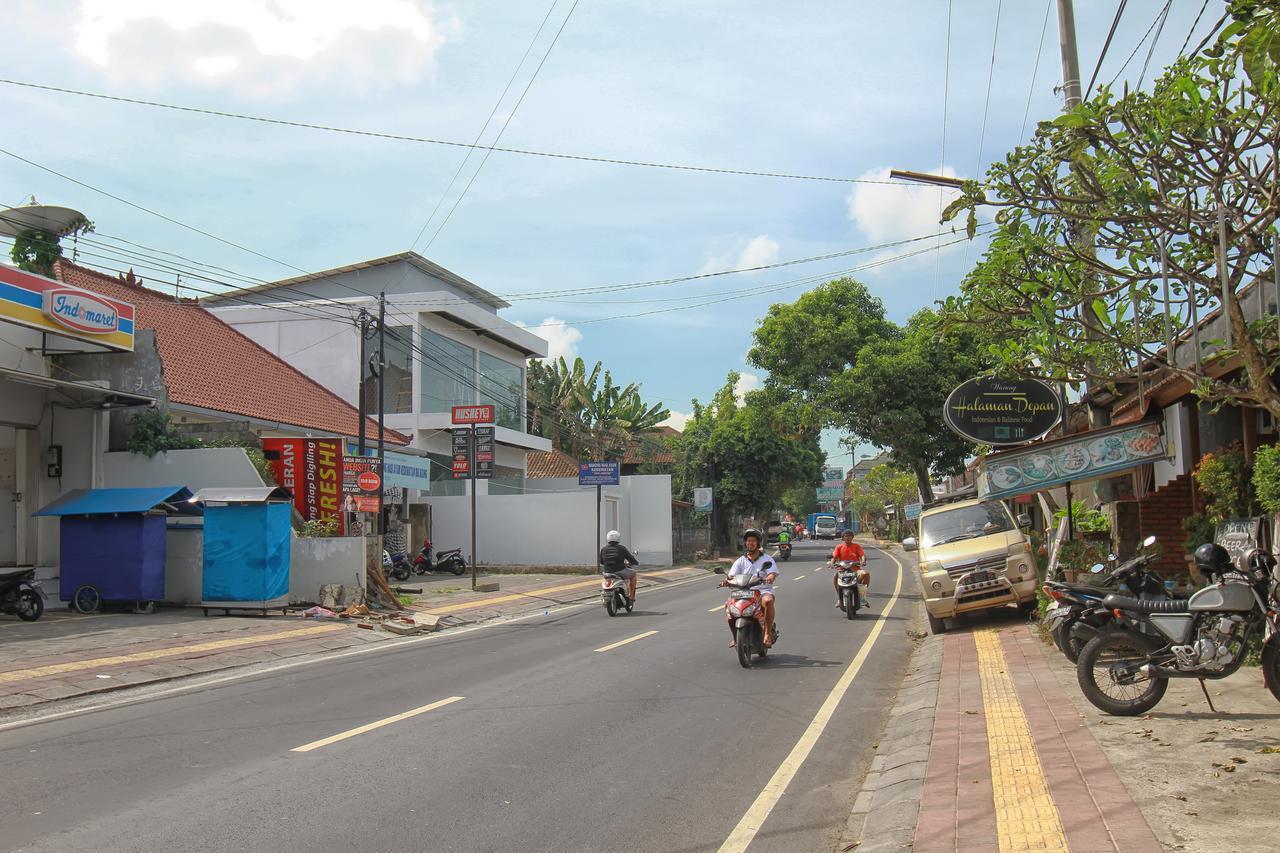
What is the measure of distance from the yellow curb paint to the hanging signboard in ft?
24.7

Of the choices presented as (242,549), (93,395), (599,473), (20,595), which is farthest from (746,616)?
(599,473)

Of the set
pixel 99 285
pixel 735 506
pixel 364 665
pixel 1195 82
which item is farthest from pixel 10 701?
pixel 735 506

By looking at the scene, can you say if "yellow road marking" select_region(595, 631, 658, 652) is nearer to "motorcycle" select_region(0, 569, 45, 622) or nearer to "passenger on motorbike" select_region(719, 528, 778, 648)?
"passenger on motorbike" select_region(719, 528, 778, 648)

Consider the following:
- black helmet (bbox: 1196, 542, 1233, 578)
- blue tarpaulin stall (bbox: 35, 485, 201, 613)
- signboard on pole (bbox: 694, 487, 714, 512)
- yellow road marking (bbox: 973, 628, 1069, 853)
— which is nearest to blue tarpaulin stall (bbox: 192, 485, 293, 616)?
blue tarpaulin stall (bbox: 35, 485, 201, 613)

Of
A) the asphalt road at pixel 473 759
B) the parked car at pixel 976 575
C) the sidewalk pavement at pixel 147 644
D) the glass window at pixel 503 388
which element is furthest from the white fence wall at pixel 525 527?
the asphalt road at pixel 473 759

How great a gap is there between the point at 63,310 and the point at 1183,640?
62.6 feet

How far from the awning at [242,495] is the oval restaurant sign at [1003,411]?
12.2 meters

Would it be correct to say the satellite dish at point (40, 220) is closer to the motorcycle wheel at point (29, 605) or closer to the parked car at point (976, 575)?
the motorcycle wheel at point (29, 605)

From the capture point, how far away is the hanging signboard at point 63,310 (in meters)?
17.5

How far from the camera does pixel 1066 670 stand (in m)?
9.95

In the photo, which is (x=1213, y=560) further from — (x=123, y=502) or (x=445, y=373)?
(x=445, y=373)

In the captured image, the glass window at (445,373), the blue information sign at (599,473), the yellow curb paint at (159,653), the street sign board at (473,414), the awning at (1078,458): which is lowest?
the yellow curb paint at (159,653)

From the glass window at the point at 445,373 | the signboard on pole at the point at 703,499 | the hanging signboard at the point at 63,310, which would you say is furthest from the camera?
the signboard on pole at the point at 703,499

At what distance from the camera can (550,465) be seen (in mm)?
53844
